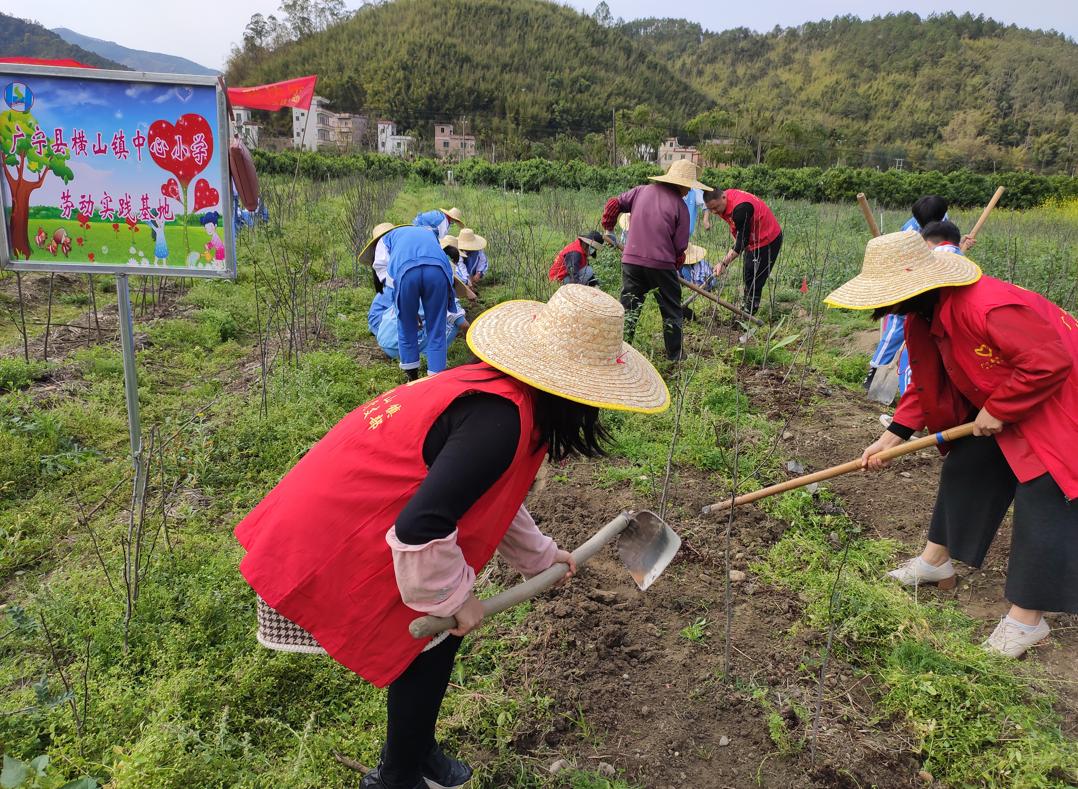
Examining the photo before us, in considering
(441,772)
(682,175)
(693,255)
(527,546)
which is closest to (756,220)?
(693,255)

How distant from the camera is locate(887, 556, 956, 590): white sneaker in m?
2.71

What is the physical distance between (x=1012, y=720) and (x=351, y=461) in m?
2.19

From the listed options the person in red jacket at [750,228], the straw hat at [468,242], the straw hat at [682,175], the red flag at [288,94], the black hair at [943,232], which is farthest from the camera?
the straw hat at [468,242]

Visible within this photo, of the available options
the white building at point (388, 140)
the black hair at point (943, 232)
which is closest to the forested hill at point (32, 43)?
the white building at point (388, 140)

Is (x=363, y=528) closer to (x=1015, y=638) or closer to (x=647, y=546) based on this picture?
(x=647, y=546)

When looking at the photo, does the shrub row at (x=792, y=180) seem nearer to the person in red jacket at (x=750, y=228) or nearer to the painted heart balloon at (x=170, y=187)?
the person in red jacket at (x=750, y=228)

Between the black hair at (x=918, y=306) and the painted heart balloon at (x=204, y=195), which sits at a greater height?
the painted heart balloon at (x=204, y=195)

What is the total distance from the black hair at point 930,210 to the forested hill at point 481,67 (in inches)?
2876

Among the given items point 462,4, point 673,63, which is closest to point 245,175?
point 462,4

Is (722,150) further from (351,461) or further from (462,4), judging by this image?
(462,4)

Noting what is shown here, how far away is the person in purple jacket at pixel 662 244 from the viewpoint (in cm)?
507

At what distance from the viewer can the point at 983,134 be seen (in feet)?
223

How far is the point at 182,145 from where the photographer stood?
7.66ft

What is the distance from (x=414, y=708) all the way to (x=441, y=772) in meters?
0.39
